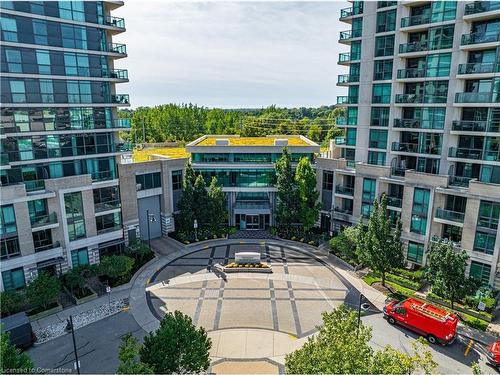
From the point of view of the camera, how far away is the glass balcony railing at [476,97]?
30906 mm

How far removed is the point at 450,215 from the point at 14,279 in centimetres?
4078

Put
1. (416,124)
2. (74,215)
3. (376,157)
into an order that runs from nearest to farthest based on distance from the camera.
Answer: (74,215) < (416,124) < (376,157)

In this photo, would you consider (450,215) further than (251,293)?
Yes

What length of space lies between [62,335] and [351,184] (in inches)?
1337

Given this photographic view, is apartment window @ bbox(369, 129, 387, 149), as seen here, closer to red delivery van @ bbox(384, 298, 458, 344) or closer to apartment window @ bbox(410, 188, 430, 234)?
apartment window @ bbox(410, 188, 430, 234)

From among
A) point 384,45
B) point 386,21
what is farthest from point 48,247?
point 386,21

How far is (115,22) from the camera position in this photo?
35.2 m

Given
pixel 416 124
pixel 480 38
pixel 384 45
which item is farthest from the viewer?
pixel 384 45

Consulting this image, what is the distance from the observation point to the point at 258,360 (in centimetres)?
2295

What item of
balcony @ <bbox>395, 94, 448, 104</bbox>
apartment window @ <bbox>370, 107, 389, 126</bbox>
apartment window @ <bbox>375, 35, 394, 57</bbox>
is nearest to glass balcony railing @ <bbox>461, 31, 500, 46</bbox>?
balcony @ <bbox>395, 94, 448, 104</bbox>

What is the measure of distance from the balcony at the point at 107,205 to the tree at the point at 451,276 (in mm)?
31523

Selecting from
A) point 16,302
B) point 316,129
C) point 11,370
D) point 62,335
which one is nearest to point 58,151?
point 16,302

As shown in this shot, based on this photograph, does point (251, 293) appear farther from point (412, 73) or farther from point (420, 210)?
A: point (412, 73)

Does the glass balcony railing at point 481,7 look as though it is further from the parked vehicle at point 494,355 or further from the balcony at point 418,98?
the parked vehicle at point 494,355
